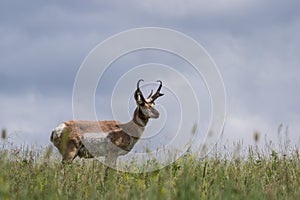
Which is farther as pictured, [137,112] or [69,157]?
[137,112]

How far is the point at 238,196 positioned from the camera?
12.0 feet

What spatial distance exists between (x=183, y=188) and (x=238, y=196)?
0.63m

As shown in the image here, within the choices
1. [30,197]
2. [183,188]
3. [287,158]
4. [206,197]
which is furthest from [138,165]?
[183,188]

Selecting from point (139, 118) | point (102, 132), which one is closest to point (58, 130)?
point (102, 132)

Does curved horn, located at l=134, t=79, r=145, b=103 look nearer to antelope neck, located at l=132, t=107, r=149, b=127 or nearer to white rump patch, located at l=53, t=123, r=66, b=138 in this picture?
antelope neck, located at l=132, t=107, r=149, b=127

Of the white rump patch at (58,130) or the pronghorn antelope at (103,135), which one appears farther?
the white rump patch at (58,130)

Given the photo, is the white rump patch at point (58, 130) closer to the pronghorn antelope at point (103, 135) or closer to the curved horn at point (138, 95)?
the pronghorn antelope at point (103, 135)

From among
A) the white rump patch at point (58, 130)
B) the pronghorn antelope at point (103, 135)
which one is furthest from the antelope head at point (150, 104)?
the white rump patch at point (58, 130)

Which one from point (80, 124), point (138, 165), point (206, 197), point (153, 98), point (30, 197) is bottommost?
point (30, 197)

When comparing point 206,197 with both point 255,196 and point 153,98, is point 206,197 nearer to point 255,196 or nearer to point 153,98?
point 255,196

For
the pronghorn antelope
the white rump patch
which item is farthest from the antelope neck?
the white rump patch

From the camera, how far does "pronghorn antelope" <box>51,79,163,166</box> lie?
11.3 metres

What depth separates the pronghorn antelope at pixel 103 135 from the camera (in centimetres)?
1130

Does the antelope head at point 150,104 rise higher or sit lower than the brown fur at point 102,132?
higher
